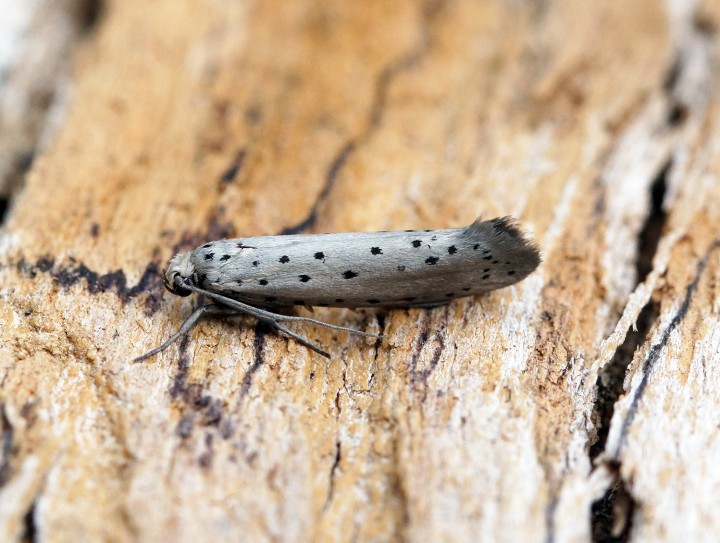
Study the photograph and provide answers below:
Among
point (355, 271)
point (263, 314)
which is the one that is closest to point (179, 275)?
point (263, 314)

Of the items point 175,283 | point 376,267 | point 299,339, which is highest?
point 376,267

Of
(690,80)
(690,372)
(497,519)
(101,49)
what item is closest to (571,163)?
(690,80)

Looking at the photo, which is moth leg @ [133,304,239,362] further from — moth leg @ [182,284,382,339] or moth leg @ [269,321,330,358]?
moth leg @ [269,321,330,358]

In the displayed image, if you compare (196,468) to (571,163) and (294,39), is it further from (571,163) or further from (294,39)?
(294,39)

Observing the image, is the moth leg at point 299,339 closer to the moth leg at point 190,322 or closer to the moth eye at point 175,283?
the moth leg at point 190,322

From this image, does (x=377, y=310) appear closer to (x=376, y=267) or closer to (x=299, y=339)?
(x=376, y=267)

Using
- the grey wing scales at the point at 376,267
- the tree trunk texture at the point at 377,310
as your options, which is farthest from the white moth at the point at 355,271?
the tree trunk texture at the point at 377,310

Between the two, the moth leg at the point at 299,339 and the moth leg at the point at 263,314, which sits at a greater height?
the moth leg at the point at 263,314
